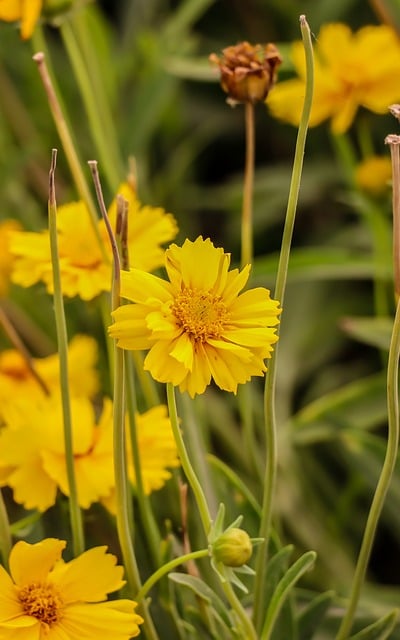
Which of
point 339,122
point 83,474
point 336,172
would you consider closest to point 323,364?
point 336,172

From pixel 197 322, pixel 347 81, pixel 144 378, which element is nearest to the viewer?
pixel 197 322

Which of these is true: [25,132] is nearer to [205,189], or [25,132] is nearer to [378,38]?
[205,189]

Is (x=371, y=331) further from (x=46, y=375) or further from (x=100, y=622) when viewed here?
(x=100, y=622)

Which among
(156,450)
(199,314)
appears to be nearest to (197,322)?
(199,314)

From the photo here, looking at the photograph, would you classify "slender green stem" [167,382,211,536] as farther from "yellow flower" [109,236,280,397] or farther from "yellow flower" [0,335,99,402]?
"yellow flower" [0,335,99,402]

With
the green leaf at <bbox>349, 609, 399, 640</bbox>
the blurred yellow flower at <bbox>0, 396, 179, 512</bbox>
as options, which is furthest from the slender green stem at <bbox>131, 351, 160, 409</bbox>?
the green leaf at <bbox>349, 609, 399, 640</bbox>

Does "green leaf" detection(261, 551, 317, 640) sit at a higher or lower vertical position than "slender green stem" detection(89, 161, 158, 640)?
lower

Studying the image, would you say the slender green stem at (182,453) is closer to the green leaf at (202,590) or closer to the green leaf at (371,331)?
the green leaf at (202,590)
